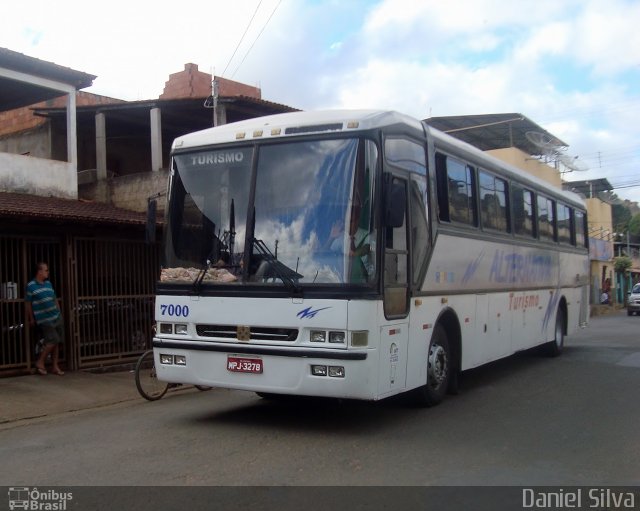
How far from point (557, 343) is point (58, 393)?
9.51 metres

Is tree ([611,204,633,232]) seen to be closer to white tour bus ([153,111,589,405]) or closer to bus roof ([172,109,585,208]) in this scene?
white tour bus ([153,111,589,405])

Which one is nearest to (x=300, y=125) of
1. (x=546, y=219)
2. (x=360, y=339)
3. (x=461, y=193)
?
(x=360, y=339)

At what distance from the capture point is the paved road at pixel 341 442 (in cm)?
535

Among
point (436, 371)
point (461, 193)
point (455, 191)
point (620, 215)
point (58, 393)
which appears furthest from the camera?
point (620, 215)

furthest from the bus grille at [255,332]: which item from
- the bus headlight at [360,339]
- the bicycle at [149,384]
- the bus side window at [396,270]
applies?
the bicycle at [149,384]

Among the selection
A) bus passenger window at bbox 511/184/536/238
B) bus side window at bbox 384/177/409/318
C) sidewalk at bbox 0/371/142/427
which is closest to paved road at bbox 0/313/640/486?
sidewalk at bbox 0/371/142/427

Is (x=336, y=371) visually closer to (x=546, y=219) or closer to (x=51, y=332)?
(x=51, y=332)

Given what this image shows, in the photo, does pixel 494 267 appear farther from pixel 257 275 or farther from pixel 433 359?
pixel 257 275

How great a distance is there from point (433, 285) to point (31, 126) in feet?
54.5

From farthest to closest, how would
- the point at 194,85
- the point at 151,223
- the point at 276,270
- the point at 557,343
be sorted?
1. the point at 194,85
2. the point at 557,343
3. the point at 151,223
4. the point at 276,270

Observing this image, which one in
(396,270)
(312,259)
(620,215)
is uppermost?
(620,215)

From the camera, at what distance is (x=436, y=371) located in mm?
7867

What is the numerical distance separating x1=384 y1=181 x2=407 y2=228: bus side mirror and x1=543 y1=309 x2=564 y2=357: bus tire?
8030mm
